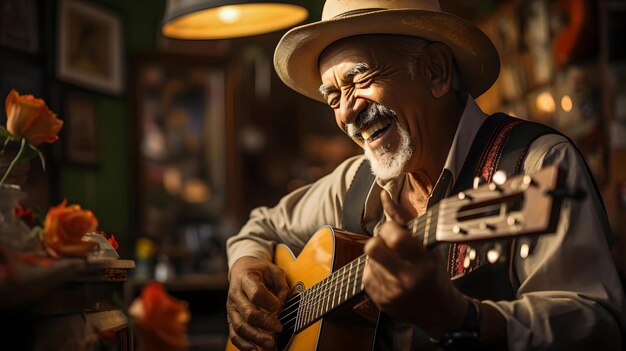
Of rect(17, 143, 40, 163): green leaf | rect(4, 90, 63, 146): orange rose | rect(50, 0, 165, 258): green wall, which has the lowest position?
rect(50, 0, 165, 258): green wall

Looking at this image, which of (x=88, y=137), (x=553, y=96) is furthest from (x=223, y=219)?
(x=553, y=96)

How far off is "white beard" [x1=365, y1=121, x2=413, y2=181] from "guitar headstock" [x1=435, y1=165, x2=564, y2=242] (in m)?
0.62

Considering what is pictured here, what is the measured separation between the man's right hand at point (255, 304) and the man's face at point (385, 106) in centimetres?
49

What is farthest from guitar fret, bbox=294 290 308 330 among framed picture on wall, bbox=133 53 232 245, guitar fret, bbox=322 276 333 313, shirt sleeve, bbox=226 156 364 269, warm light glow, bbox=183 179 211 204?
warm light glow, bbox=183 179 211 204

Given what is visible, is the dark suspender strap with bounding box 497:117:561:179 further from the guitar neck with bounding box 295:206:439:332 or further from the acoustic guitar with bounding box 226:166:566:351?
the guitar neck with bounding box 295:206:439:332

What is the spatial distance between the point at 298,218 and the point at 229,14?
831 millimetres

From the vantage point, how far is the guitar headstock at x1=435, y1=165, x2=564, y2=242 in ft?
4.52

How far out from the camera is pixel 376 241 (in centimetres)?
159

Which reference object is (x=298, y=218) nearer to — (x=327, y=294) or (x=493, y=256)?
(x=327, y=294)

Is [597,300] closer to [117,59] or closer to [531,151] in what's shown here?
[531,151]

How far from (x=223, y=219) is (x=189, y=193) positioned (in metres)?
0.35

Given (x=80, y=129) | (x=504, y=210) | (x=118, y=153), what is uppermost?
(x=504, y=210)

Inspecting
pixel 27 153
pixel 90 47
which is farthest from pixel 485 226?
pixel 90 47

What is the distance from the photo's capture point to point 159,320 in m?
1.33
